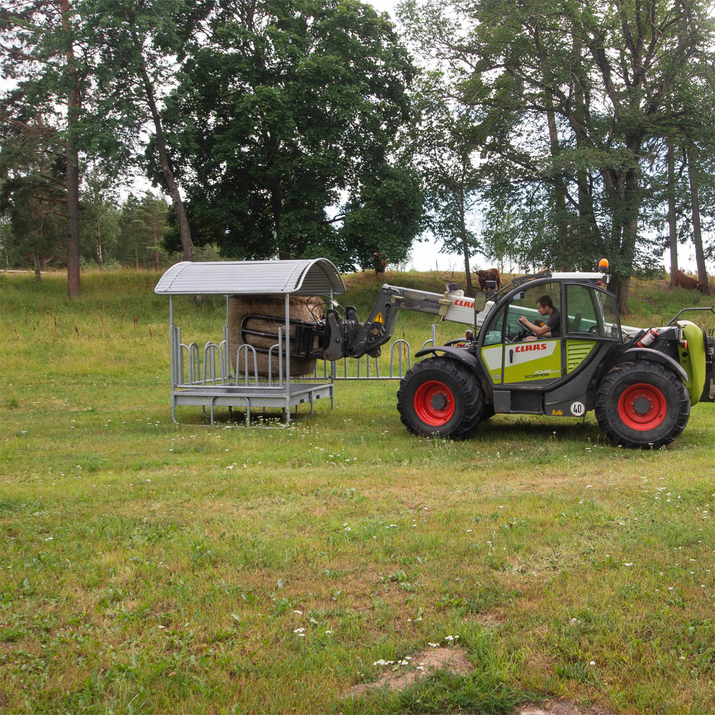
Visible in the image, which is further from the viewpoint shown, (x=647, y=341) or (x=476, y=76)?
(x=476, y=76)

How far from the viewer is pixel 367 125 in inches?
1298

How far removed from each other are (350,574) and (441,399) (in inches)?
239

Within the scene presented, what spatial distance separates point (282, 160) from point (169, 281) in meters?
20.6

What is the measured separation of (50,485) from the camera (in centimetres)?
790

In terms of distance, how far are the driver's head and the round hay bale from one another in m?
4.78

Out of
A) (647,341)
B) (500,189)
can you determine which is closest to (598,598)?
(647,341)

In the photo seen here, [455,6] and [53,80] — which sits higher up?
[455,6]

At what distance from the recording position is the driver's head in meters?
10.4

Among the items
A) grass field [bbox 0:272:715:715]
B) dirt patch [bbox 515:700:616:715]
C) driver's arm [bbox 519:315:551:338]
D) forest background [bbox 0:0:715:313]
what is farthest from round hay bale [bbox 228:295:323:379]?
forest background [bbox 0:0:715:313]

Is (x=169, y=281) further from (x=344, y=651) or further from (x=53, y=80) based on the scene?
(x=53, y=80)

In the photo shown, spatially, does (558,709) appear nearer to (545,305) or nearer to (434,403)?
(545,305)

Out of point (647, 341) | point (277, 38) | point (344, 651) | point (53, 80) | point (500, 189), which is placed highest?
point (277, 38)

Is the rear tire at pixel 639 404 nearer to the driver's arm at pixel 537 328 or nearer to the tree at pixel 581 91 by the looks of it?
the driver's arm at pixel 537 328

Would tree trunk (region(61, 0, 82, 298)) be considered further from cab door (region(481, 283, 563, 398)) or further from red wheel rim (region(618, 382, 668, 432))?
red wheel rim (region(618, 382, 668, 432))
